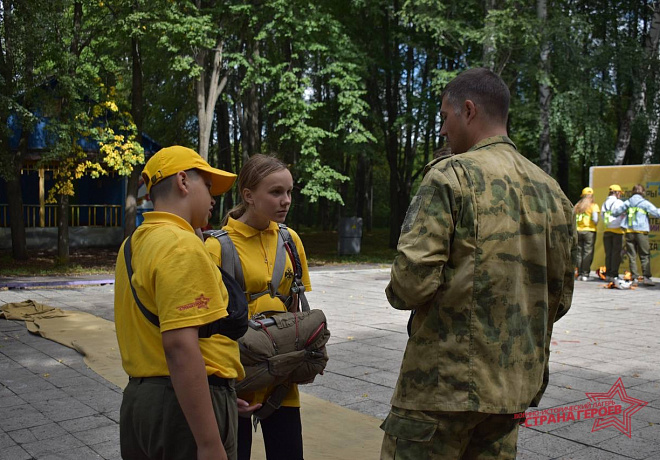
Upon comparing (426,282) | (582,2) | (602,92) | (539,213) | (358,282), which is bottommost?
(358,282)

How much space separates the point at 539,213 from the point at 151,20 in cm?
1795

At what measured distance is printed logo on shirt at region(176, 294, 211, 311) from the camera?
82.5 inches

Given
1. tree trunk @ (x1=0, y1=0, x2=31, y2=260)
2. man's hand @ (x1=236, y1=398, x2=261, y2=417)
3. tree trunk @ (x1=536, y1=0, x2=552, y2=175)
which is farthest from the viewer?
tree trunk @ (x1=536, y1=0, x2=552, y2=175)

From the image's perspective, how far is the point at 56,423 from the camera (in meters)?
5.34

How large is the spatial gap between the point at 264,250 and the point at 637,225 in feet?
45.2

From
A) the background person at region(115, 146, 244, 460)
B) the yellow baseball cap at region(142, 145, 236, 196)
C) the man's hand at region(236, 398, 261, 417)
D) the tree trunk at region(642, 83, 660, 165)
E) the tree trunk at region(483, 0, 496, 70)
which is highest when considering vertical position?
the tree trunk at region(483, 0, 496, 70)

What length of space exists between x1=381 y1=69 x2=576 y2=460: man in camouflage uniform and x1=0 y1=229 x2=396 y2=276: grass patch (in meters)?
16.5

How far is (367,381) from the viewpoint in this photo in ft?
21.9

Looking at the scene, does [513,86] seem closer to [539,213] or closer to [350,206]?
[539,213]

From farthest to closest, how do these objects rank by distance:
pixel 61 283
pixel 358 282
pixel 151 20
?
pixel 151 20 < pixel 358 282 < pixel 61 283

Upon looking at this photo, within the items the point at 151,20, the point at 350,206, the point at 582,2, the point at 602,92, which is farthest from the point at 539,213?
the point at 350,206

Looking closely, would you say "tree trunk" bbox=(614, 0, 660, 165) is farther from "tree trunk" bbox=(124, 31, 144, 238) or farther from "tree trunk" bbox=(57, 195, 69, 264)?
"tree trunk" bbox=(57, 195, 69, 264)

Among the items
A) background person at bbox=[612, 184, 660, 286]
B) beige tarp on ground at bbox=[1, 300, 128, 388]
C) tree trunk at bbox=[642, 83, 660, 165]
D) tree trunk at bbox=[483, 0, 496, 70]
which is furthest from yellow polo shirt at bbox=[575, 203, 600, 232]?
beige tarp on ground at bbox=[1, 300, 128, 388]

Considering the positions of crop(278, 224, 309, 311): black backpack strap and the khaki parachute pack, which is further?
crop(278, 224, 309, 311): black backpack strap
